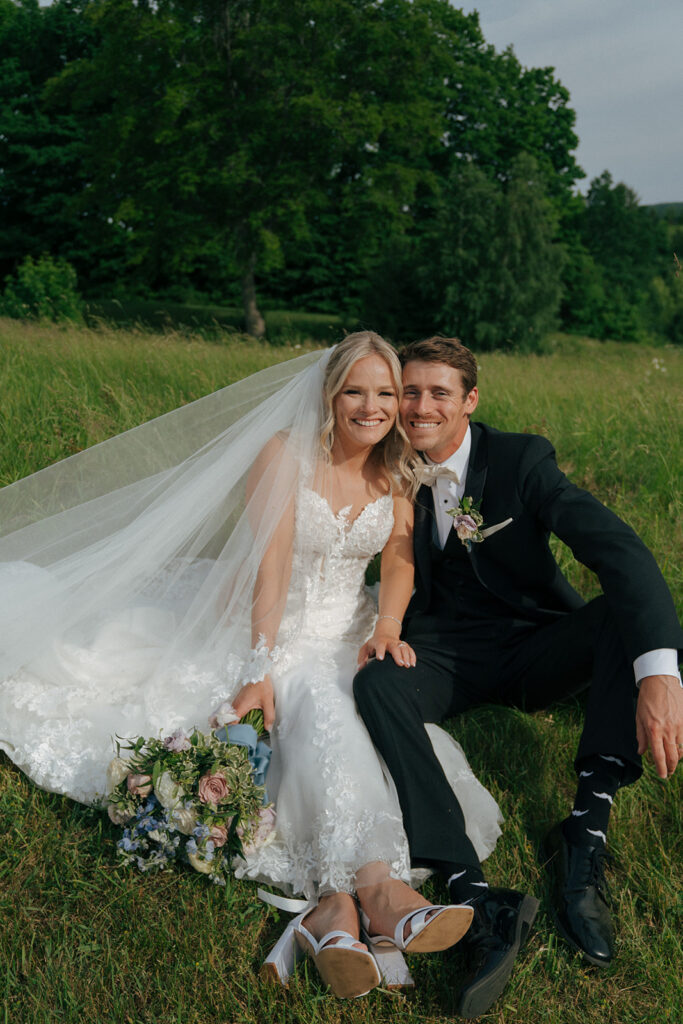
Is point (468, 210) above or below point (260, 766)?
above

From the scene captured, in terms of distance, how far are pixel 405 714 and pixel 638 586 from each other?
98cm

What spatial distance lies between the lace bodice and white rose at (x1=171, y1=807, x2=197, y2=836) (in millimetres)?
1036

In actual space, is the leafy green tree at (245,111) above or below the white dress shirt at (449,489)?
above

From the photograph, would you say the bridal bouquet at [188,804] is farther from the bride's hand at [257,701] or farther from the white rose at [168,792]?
the bride's hand at [257,701]

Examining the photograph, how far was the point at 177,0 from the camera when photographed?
67.1 ft

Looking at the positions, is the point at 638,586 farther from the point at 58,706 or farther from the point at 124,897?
the point at 58,706

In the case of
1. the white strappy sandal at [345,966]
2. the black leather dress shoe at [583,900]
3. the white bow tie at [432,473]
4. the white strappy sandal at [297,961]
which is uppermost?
the white bow tie at [432,473]

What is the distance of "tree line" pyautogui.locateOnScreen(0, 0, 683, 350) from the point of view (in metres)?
20.2

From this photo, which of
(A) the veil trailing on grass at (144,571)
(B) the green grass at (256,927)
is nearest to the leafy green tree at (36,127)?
(A) the veil trailing on grass at (144,571)

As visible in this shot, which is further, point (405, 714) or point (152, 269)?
point (152, 269)

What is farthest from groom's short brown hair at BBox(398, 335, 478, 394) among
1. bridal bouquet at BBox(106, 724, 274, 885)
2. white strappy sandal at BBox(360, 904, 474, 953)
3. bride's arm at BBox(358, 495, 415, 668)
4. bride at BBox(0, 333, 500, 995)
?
white strappy sandal at BBox(360, 904, 474, 953)

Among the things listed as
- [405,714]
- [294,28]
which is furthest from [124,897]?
[294,28]

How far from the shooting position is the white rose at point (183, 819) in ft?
9.12

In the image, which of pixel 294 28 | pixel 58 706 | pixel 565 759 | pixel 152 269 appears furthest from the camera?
pixel 152 269
